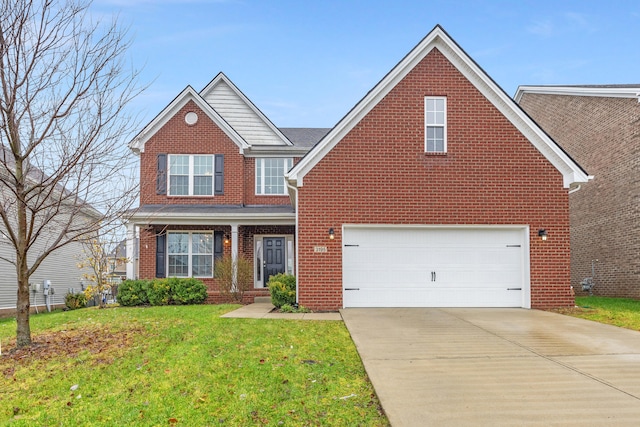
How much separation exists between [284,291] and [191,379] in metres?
6.14

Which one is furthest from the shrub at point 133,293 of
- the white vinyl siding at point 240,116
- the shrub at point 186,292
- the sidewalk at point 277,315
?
the white vinyl siding at point 240,116

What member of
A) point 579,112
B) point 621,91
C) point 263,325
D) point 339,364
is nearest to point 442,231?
point 263,325

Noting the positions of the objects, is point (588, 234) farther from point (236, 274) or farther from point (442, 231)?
point (236, 274)

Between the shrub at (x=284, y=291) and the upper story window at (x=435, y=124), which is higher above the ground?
the upper story window at (x=435, y=124)

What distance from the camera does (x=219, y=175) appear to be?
17062 mm

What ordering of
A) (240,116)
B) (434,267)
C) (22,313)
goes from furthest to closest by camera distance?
1. (240,116)
2. (434,267)
3. (22,313)

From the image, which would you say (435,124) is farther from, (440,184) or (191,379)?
(191,379)

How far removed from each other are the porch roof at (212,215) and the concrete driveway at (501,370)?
6.90 meters

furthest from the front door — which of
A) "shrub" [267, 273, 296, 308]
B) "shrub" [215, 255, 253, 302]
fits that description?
"shrub" [267, 273, 296, 308]

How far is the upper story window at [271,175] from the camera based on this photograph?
A: 58.3ft

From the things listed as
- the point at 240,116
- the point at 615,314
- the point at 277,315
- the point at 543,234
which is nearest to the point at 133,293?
the point at 277,315

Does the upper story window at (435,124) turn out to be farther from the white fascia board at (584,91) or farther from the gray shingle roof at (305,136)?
the white fascia board at (584,91)

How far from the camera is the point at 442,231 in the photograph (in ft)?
39.2

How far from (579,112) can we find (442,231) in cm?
1039
